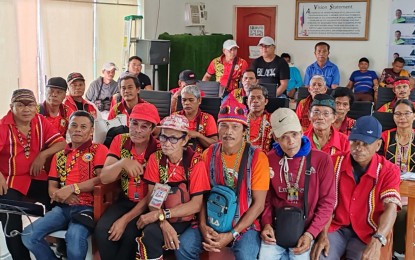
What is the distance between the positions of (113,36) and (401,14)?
177 inches

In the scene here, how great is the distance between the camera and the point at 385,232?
257 cm

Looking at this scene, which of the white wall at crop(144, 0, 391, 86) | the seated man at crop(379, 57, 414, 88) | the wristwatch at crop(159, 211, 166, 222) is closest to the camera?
the wristwatch at crop(159, 211, 166, 222)

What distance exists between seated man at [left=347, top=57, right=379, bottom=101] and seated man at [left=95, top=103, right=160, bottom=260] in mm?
5634

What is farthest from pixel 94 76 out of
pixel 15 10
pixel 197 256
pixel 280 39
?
pixel 197 256

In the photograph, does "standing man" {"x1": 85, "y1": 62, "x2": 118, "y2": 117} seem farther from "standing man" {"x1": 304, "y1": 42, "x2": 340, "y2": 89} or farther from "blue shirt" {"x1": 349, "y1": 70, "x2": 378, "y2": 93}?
"blue shirt" {"x1": 349, "y1": 70, "x2": 378, "y2": 93}

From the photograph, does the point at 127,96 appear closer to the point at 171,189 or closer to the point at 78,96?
the point at 78,96

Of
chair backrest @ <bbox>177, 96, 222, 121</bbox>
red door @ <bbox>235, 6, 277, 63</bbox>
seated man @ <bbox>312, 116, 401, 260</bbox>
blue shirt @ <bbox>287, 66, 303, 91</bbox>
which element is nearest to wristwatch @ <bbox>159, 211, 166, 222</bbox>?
seated man @ <bbox>312, 116, 401, 260</bbox>

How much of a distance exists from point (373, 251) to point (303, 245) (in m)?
0.34

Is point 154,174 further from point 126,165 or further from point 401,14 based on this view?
point 401,14

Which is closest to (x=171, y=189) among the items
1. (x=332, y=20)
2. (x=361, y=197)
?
(x=361, y=197)

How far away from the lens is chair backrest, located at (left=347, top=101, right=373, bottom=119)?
445cm

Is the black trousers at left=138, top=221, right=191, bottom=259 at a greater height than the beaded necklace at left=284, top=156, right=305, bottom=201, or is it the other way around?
the beaded necklace at left=284, top=156, right=305, bottom=201

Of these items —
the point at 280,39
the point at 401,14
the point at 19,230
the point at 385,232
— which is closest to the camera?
the point at 385,232

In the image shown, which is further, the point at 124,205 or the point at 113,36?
the point at 113,36
